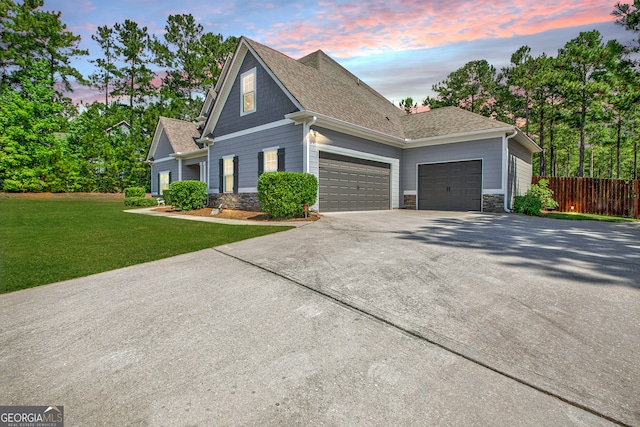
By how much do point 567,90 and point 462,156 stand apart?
53.4ft

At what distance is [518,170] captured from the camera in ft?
47.4

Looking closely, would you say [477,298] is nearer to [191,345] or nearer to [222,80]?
[191,345]

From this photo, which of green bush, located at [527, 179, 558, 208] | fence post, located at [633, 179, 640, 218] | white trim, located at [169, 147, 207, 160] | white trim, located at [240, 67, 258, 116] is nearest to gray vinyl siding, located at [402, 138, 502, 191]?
green bush, located at [527, 179, 558, 208]

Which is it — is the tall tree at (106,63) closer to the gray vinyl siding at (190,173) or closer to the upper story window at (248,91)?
the gray vinyl siding at (190,173)

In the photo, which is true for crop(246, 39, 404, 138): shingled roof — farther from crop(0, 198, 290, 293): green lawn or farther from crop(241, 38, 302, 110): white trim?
crop(0, 198, 290, 293): green lawn

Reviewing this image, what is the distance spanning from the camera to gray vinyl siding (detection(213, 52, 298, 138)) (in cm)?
1167

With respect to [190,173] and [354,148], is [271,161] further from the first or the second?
[190,173]

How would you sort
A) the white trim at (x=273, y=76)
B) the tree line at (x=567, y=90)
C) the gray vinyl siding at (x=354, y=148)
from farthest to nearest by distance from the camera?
the tree line at (x=567, y=90) < the gray vinyl siding at (x=354, y=148) < the white trim at (x=273, y=76)

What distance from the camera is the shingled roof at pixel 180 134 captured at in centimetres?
2006

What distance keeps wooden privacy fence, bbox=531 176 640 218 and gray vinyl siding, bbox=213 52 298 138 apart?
14.9 m

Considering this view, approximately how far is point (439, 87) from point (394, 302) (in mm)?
34598

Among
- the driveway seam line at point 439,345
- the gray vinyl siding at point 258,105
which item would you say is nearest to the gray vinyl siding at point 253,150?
the gray vinyl siding at point 258,105

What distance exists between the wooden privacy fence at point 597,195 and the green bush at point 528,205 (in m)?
4.54

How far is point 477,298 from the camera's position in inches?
114
